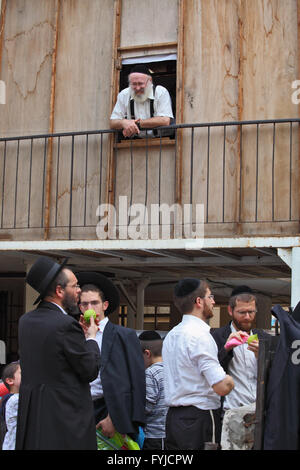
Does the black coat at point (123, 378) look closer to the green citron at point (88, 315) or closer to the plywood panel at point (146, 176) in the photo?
the green citron at point (88, 315)

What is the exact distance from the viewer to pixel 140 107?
382 inches

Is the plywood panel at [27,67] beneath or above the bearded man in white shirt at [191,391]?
above

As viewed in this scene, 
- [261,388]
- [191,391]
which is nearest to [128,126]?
→ [191,391]

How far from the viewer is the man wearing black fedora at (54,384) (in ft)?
15.5

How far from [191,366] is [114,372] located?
96 cm

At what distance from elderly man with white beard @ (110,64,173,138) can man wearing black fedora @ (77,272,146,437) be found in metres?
3.47

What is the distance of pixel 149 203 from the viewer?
9844 mm

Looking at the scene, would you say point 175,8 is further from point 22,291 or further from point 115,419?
point 22,291

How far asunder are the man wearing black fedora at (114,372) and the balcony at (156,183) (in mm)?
3182

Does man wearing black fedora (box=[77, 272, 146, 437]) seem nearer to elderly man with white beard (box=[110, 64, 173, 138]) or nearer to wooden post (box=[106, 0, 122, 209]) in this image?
elderly man with white beard (box=[110, 64, 173, 138])

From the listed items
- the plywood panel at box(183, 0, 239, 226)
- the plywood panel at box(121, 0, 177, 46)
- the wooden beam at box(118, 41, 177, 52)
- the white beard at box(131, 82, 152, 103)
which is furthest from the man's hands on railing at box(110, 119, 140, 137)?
the plywood panel at box(121, 0, 177, 46)

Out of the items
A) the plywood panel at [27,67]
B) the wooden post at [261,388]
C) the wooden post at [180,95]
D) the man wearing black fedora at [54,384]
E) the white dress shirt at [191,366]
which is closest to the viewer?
the wooden post at [261,388]

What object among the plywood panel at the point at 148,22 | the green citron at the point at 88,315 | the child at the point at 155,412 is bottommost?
the child at the point at 155,412

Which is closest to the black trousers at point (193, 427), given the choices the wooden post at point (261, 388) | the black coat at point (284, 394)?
the wooden post at point (261, 388)
